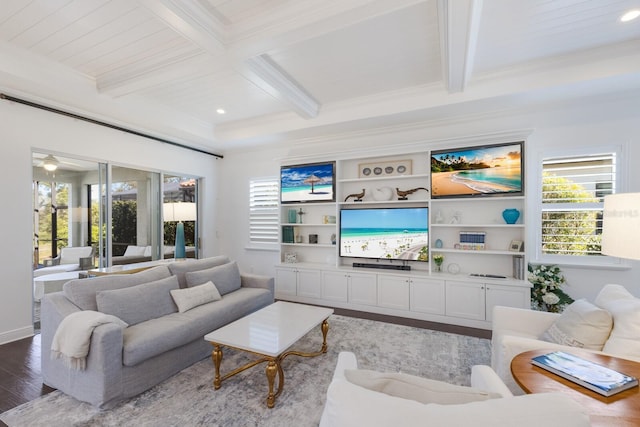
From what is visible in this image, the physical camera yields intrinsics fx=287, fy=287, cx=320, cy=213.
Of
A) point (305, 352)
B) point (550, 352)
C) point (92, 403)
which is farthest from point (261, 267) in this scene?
point (550, 352)

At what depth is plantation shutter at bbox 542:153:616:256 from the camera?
11.7 ft

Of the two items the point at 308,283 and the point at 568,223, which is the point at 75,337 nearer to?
the point at 308,283

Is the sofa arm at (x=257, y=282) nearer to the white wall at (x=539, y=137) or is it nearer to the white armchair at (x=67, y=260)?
the white wall at (x=539, y=137)

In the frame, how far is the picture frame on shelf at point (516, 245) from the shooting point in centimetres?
365

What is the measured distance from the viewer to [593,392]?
1.32 meters

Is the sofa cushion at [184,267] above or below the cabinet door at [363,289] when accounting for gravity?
above

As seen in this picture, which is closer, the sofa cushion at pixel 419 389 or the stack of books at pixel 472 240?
the sofa cushion at pixel 419 389

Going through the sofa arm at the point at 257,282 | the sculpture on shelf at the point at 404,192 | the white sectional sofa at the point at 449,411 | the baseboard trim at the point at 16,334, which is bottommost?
the baseboard trim at the point at 16,334

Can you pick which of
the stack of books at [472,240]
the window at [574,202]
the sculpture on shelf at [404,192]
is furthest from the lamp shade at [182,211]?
the window at [574,202]

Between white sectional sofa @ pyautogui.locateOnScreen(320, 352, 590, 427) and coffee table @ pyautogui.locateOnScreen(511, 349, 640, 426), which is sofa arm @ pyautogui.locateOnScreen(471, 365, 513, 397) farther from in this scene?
white sectional sofa @ pyautogui.locateOnScreen(320, 352, 590, 427)

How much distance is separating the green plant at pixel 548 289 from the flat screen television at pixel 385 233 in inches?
51.9

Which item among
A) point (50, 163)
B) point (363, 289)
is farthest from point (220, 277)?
point (50, 163)

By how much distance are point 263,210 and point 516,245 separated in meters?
4.19

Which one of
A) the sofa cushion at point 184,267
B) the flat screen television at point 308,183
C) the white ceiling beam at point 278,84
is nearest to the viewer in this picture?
the white ceiling beam at point 278,84
